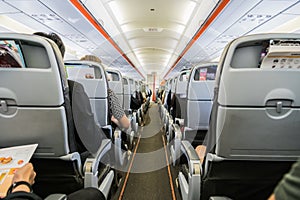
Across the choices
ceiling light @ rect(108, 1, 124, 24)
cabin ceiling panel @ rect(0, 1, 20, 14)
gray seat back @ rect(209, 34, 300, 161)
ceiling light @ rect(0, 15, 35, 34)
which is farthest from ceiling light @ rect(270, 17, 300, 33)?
ceiling light @ rect(0, 15, 35, 34)

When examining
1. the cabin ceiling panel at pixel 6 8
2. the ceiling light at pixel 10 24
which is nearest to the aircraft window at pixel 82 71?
the cabin ceiling panel at pixel 6 8

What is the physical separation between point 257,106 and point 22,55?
1327 mm

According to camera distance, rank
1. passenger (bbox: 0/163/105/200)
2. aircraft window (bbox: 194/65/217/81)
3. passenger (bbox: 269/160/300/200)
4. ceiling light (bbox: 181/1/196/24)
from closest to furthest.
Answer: passenger (bbox: 269/160/300/200) < passenger (bbox: 0/163/105/200) < aircraft window (bbox: 194/65/217/81) < ceiling light (bbox: 181/1/196/24)

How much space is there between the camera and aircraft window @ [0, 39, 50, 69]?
2.84 ft

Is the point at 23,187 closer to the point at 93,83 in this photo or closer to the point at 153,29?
the point at 93,83

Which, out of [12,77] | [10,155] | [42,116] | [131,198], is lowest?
[131,198]

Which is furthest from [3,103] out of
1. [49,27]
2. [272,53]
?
[49,27]

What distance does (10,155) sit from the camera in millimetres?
866

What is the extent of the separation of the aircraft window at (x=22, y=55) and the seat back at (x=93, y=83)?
2.72 feet

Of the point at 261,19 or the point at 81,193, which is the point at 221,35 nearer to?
the point at 261,19

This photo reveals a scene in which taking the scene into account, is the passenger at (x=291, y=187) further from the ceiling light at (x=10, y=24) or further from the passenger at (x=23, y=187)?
the ceiling light at (x=10, y=24)

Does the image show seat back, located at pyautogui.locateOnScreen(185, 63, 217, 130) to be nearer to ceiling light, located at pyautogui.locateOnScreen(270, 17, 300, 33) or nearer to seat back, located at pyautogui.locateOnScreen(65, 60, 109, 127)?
seat back, located at pyautogui.locateOnScreen(65, 60, 109, 127)

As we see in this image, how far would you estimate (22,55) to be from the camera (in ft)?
3.01

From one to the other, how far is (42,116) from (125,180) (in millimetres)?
1714
